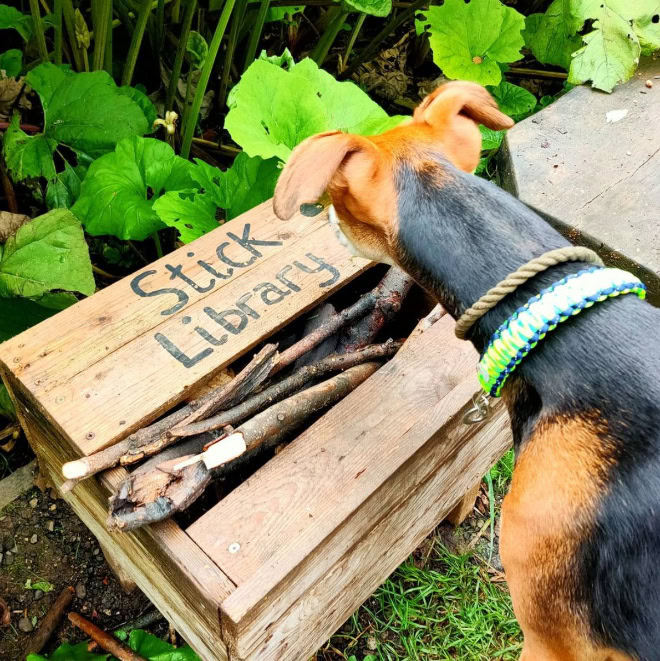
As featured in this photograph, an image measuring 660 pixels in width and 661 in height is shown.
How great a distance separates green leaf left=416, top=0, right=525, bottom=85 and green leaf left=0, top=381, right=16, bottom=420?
7.18 ft

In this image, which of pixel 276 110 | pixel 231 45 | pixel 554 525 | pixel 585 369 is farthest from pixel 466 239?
pixel 231 45

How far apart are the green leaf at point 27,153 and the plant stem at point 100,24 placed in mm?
447

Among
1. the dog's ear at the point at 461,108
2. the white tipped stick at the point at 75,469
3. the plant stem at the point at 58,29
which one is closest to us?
the white tipped stick at the point at 75,469

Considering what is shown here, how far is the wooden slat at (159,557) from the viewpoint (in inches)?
52.3

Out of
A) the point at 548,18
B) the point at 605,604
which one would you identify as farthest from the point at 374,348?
the point at 548,18

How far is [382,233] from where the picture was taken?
1.45 meters

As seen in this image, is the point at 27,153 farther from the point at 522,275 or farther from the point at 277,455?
the point at 522,275

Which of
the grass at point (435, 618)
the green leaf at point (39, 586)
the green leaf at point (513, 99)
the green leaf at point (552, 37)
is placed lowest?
the green leaf at point (39, 586)

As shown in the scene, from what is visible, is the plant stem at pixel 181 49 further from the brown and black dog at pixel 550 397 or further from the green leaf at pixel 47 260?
the brown and black dog at pixel 550 397

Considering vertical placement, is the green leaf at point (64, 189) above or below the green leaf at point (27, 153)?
below

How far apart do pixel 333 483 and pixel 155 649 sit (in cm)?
91

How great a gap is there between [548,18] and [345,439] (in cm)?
269

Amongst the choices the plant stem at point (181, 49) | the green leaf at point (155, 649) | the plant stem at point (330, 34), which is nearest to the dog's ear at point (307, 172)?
the green leaf at point (155, 649)

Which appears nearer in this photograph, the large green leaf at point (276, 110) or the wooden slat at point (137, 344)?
the wooden slat at point (137, 344)
